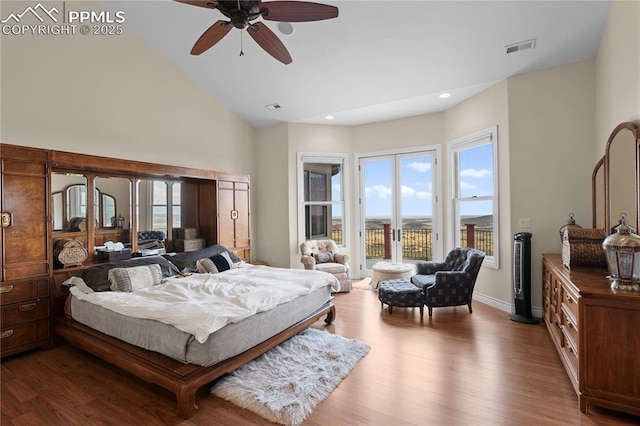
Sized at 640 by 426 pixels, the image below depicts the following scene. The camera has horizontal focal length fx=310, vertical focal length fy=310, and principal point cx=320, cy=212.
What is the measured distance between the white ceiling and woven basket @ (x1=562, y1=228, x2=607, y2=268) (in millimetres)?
2240

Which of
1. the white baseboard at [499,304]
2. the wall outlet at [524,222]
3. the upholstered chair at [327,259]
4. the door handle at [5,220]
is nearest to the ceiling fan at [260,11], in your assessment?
the door handle at [5,220]

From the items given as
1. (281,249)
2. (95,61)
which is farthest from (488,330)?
(95,61)

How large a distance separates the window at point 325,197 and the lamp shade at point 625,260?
450cm

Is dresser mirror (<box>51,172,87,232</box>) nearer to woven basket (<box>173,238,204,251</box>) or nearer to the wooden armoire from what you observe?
the wooden armoire

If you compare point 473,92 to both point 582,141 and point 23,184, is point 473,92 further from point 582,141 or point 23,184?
point 23,184

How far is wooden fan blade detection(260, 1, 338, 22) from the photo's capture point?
7.22 feet

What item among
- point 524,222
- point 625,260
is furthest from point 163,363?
point 524,222

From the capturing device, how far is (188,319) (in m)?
2.30

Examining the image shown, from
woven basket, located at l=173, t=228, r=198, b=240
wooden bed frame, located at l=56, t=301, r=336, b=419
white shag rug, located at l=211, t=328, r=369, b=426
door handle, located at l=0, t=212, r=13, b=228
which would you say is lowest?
white shag rug, located at l=211, t=328, r=369, b=426

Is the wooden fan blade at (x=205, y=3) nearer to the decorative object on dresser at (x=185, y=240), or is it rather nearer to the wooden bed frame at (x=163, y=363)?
the wooden bed frame at (x=163, y=363)

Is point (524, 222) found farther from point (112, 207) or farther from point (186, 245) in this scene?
point (112, 207)

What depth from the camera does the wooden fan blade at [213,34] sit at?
2.44 metres

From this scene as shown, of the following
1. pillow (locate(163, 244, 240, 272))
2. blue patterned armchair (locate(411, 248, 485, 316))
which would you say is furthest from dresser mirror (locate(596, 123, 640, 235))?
pillow (locate(163, 244, 240, 272))

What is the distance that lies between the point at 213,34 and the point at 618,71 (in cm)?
373
